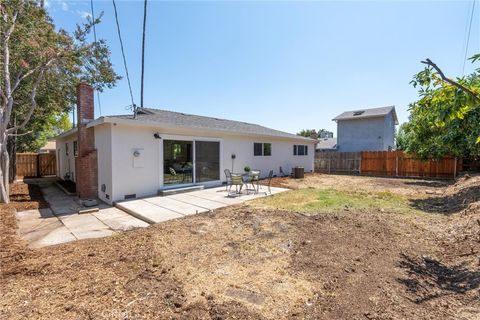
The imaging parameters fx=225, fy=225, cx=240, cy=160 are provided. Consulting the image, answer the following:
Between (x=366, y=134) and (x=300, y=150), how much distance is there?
11717 mm

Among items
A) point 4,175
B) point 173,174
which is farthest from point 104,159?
point 4,175

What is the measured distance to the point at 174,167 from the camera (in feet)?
30.3

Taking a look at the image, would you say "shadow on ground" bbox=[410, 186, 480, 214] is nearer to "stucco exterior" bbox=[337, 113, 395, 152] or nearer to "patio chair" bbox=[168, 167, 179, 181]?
"patio chair" bbox=[168, 167, 179, 181]

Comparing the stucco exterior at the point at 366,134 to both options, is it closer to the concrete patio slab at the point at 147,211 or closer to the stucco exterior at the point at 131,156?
the stucco exterior at the point at 131,156

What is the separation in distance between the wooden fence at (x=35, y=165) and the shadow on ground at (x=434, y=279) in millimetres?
20935

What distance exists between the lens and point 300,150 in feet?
56.6

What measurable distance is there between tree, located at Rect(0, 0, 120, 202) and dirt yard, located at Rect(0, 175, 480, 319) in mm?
4293

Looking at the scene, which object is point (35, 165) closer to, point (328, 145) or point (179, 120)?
point (179, 120)

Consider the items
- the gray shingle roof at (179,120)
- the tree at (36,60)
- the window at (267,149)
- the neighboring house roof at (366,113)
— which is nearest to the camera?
the tree at (36,60)

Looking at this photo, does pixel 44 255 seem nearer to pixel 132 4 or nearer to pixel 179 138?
pixel 179 138

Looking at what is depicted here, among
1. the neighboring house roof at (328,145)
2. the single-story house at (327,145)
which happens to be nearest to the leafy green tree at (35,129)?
the single-story house at (327,145)

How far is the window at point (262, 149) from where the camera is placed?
1327 cm

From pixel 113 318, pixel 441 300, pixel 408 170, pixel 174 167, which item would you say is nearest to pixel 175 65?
pixel 174 167

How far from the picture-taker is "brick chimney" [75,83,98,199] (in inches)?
313
